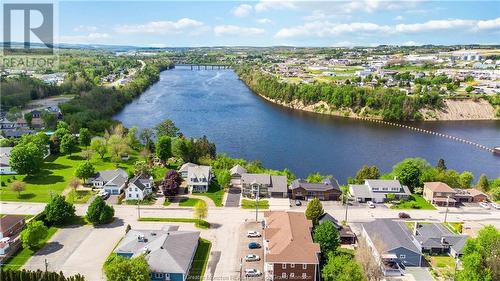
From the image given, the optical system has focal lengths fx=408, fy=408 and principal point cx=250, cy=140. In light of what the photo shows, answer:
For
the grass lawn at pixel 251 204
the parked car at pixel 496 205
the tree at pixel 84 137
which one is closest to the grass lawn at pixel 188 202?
the grass lawn at pixel 251 204

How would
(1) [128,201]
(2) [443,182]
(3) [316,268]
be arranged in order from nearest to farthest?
1. (3) [316,268]
2. (1) [128,201]
3. (2) [443,182]

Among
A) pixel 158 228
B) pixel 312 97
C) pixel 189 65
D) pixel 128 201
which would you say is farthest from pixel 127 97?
pixel 189 65

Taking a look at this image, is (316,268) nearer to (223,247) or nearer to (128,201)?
(223,247)

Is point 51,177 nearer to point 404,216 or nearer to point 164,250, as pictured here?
point 164,250

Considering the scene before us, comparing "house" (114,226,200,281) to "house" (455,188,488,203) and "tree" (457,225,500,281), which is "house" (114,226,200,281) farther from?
"house" (455,188,488,203)

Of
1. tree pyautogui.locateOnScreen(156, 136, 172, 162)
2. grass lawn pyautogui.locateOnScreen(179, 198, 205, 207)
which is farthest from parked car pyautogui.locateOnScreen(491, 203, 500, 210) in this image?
tree pyautogui.locateOnScreen(156, 136, 172, 162)

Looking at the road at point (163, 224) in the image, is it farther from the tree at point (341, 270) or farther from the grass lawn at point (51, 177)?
the tree at point (341, 270)
